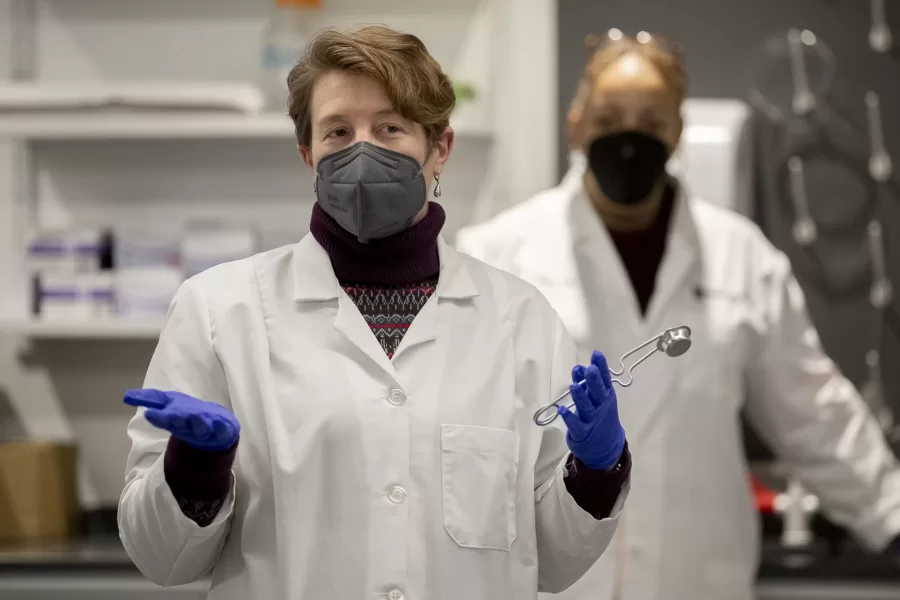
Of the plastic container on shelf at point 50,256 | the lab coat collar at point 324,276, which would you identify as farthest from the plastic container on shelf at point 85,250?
the lab coat collar at point 324,276

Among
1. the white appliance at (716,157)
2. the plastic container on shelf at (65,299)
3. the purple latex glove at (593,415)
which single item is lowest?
the purple latex glove at (593,415)

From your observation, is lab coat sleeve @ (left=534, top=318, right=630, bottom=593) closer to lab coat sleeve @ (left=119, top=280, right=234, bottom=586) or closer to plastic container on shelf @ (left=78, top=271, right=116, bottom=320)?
lab coat sleeve @ (left=119, top=280, right=234, bottom=586)

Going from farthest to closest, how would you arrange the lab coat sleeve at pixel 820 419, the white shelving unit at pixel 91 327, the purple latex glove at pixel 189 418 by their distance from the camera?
the white shelving unit at pixel 91 327 < the lab coat sleeve at pixel 820 419 < the purple latex glove at pixel 189 418

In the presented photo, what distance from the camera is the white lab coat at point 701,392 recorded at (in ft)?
6.31

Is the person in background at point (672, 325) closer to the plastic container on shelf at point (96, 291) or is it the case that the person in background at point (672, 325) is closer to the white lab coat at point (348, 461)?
the white lab coat at point (348, 461)

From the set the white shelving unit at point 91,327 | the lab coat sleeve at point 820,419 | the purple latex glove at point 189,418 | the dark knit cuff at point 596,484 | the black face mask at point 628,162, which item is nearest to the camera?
the purple latex glove at point 189,418

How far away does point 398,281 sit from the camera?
1311 mm

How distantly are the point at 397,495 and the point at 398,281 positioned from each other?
26 centimetres

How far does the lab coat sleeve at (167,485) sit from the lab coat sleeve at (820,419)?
1190 millimetres

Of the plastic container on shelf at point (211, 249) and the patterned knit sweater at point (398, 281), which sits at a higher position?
the plastic container on shelf at point (211, 249)

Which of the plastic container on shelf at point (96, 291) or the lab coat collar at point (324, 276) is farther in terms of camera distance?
the plastic container on shelf at point (96, 291)

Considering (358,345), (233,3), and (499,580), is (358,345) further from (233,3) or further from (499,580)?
(233,3)

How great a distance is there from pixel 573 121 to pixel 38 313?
1.36 meters

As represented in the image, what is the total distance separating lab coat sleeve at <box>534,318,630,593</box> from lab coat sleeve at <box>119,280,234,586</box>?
1.25 feet
